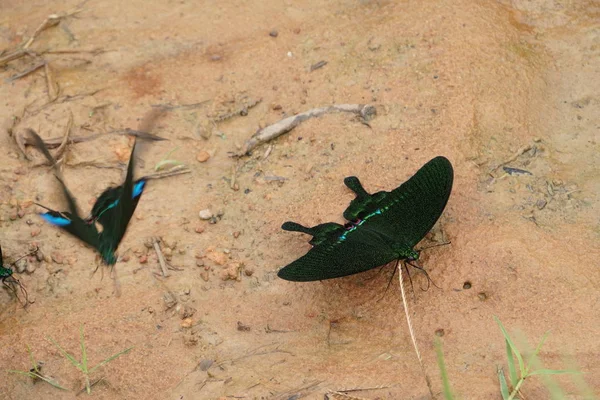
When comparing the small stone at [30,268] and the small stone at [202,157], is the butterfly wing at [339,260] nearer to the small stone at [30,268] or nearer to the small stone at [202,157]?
the small stone at [202,157]

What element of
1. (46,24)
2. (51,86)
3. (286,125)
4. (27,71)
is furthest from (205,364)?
(46,24)

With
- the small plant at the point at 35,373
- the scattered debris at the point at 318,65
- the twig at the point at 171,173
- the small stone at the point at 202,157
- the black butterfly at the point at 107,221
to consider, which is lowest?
the small plant at the point at 35,373

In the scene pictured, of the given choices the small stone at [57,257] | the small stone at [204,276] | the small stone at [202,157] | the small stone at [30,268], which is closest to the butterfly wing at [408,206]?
the small stone at [204,276]

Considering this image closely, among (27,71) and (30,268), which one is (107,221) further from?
(27,71)

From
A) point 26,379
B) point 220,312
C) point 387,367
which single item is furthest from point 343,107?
point 26,379

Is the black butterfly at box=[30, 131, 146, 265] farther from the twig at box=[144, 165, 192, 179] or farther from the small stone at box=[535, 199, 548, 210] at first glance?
the small stone at box=[535, 199, 548, 210]

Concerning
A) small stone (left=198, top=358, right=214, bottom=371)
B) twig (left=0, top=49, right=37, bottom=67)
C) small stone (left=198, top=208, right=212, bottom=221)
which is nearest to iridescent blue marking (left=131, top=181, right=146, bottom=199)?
small stone (left=198, top=208, right=212, bottom=221)
